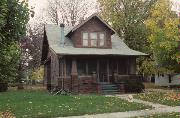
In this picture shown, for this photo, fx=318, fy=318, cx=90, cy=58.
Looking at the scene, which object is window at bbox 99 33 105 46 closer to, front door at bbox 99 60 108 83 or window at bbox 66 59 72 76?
front door at bbox 99 60 108 83

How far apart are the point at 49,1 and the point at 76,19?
621 centimetres

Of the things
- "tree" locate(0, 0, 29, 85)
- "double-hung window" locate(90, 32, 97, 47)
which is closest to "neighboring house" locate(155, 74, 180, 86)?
"double-hung window" locate(90, 32, 97, 47)

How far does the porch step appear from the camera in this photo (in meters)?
28.0

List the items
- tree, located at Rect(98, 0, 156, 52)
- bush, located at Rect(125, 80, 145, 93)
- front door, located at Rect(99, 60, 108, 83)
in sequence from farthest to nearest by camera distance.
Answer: tree, located at Rect(98, 0, 156, 52), front door, located at Rect(99, 60, 108, 83), bush, located at Rect(125, 80, 145, 93)

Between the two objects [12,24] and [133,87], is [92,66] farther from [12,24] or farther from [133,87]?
[12,24]

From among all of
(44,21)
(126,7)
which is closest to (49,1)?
(44,21)

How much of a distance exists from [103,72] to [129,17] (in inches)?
582

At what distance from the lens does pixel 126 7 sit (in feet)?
144

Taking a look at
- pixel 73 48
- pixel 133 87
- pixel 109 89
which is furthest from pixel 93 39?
pixel 133 87

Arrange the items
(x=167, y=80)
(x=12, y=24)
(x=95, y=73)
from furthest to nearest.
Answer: (x=167, y=80), (x=95, y=73), (x=12, y=24)

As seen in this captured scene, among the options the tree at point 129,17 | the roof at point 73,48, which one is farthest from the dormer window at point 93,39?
the tree at point 129,17

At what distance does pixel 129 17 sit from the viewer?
143ft

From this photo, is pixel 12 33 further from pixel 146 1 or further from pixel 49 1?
pixel 49 1

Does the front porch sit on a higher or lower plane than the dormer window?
lower
